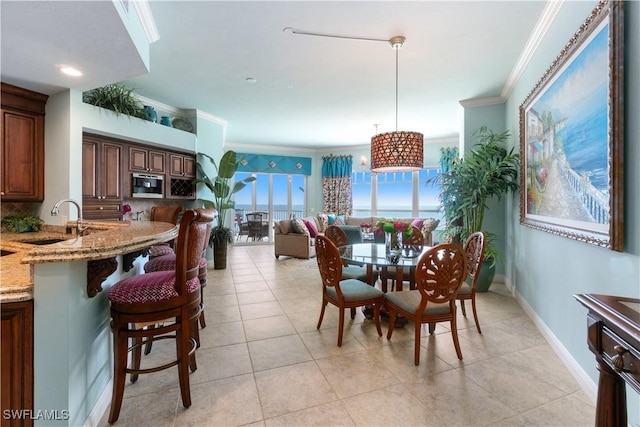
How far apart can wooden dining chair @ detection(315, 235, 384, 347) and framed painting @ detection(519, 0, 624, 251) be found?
5.10 feet

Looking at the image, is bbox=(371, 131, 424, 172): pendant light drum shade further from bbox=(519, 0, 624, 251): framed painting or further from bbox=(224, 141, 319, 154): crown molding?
bbox=(224, 141, 319, 154): crown molding

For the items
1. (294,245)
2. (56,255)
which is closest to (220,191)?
(294,245)

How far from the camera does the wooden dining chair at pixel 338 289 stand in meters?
2.46

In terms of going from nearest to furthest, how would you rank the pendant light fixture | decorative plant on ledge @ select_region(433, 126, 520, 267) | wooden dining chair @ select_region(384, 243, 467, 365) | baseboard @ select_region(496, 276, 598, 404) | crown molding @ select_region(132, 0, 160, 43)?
baseboard @ select_region(496, 276, 598, 404)
wooden dining chair @ select_region(384, 243, 467, 365)
crown molding @ select_region(132, 0, 160, 43)
the pendant light fixture
decorative plant on ledge @ select_region(433, 126, 520, 267)

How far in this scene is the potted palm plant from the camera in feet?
11.8

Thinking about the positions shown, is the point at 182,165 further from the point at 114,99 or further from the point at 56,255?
the point at 56,255

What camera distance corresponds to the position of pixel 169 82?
3891mm

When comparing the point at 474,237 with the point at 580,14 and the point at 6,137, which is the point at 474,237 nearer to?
the point at 580,14

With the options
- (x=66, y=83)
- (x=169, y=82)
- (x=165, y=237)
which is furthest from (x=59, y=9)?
(x=169, y=82)

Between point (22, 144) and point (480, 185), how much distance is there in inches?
201

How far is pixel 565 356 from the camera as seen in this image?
86.0 inches

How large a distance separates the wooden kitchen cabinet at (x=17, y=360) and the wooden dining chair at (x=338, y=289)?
6.00 feet

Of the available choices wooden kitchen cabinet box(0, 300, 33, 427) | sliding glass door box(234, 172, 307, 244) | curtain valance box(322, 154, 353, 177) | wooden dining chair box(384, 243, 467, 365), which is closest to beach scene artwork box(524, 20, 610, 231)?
wooden dining chair box(384, 243, 467, 365)

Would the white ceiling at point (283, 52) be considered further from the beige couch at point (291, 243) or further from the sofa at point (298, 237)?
the beige couch at point (291, 243)
